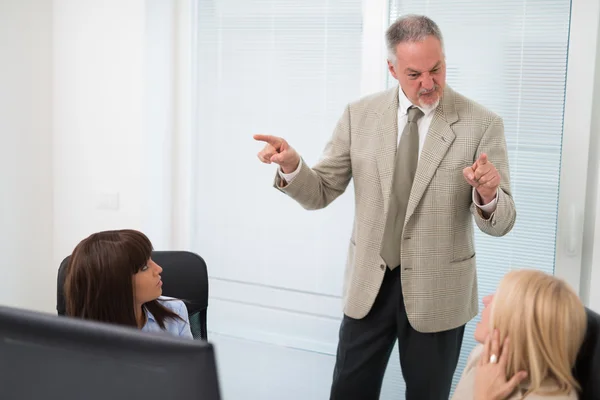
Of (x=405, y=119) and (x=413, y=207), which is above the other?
(x=405, y=119)

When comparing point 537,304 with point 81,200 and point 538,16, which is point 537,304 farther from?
point 81,200

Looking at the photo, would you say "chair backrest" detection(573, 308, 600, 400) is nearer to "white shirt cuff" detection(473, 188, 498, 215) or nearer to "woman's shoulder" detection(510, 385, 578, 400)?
"woman's shoulder" detection(510, 385, 578, 400)

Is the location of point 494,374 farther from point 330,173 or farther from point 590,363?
point 330,173

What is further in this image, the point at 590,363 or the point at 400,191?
the point at 400,191

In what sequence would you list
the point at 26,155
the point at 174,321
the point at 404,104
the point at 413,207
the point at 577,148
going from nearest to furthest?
1. the point at 174,321
2. the point at 413,207
3. the point at 404,104
4. the point at 577,148
5. the point at 26,155

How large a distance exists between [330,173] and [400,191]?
0.81 ft

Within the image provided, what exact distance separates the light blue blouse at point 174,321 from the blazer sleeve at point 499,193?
85 cm

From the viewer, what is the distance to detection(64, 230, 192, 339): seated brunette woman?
5.80 ft

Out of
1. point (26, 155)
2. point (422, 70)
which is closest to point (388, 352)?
point (422, 70)

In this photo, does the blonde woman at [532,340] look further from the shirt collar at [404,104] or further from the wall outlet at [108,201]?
the wall outlet at [108,201]

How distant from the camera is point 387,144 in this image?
6.99 ft

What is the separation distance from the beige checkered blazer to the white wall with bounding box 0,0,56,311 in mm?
1478

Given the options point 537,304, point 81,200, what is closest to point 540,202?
point 537,304

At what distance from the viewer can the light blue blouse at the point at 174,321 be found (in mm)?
1920
